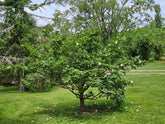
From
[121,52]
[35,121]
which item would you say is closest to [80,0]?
[121,52]

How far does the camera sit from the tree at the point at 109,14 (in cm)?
1684

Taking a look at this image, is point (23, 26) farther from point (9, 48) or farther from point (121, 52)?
point (121, 52)

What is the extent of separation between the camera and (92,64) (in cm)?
573

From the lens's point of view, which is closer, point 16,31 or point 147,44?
point 16,31

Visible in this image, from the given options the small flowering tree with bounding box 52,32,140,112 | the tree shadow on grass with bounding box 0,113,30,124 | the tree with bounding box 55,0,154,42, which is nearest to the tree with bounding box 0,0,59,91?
the tree with bounding box 55,0,154,42

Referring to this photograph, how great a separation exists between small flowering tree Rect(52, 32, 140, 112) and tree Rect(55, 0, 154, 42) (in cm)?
1053

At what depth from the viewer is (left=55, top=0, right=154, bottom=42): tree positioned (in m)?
16.8

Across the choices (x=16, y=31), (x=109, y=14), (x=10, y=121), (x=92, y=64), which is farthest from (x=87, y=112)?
(x=109, y=14)

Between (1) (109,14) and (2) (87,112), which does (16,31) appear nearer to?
(2) (87,112)

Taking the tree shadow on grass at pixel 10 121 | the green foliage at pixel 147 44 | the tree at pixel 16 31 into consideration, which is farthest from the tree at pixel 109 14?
the tree shadow on grass at pixel 10 121

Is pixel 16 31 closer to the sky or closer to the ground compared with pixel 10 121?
closer to the sky

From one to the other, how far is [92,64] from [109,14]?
13.3 meters

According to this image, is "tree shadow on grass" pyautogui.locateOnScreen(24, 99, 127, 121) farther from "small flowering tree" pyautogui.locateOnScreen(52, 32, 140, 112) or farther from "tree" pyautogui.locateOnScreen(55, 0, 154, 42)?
"tree" pyautogui.locateOnScreen(55, 0, 154, 42)

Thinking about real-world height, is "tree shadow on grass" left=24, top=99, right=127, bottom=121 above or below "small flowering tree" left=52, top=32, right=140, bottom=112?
below
